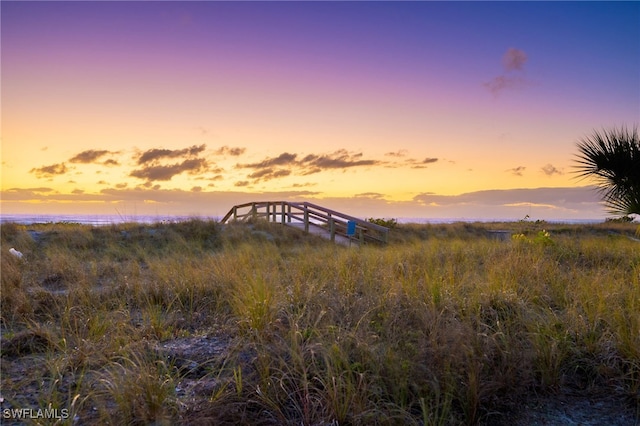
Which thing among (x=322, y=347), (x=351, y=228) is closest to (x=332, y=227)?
(x=351, y=228)

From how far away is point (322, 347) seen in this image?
3480 millimetres

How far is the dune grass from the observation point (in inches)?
121

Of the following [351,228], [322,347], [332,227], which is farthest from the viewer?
[332,227]

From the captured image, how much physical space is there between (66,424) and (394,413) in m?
2.19

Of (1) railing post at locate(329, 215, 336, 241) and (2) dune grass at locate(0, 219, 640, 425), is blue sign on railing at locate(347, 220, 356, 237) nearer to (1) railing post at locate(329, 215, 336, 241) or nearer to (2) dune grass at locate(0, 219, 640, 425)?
(1) railing post at locate(329, 215, 336, 241)

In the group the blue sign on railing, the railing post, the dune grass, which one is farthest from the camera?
the railing post

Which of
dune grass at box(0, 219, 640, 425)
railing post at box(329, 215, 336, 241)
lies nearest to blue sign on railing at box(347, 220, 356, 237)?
railing post at box(329, 215, 336, 241)

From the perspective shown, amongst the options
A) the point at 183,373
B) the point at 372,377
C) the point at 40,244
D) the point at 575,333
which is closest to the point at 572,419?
the point at 575,333

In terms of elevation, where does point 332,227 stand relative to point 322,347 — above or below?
above

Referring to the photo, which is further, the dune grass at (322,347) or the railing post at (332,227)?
the railing post at (332,227)

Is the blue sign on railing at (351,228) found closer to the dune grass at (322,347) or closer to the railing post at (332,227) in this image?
the railing post at (332,227)

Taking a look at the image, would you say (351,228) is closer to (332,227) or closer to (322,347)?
(332,227)

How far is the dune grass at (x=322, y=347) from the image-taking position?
306 centimetres

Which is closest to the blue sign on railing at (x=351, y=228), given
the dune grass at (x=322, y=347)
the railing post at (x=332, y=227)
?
the railing post at (x=332, y=227)
